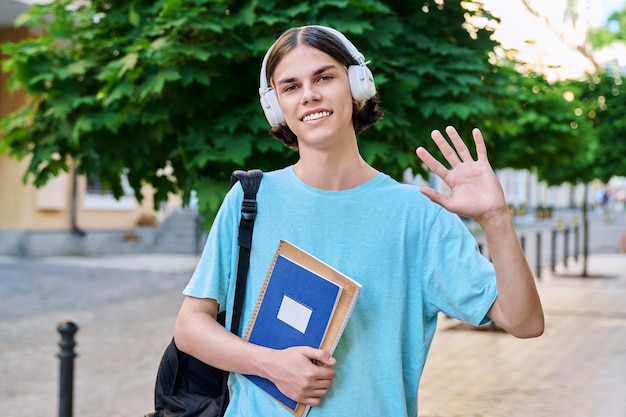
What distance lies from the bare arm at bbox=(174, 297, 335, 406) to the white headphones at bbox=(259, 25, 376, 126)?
476mm

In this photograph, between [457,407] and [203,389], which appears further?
[457,407]

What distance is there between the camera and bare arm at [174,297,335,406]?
1.49 meters

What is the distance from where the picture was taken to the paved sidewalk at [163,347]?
20.8ft

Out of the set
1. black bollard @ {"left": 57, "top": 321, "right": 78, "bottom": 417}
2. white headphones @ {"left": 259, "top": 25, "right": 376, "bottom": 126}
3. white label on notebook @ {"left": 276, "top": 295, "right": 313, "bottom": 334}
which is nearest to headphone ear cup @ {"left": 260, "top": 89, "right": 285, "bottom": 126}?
white headphones @ {"left": 259, "top": 25, "right": 376, "bottom": 126}

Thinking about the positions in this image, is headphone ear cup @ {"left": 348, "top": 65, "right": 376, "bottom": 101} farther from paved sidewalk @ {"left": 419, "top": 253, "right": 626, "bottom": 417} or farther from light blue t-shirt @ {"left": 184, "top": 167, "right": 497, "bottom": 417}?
paved sidewalk @ {"left": 419, "top": 253, "right": 626, "bottom": 417}

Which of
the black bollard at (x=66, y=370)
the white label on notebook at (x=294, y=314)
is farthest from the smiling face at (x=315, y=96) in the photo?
the black bollard at (x=66, y=370)

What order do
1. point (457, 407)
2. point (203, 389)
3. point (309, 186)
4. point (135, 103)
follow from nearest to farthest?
point (309, 186), point (203, 389), point (135, 103), point (457, 407)

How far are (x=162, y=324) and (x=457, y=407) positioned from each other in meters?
5.35

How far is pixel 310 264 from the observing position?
5.04 ft

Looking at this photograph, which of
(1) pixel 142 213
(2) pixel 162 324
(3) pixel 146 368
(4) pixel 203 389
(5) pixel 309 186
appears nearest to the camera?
(5) pixel 309 186

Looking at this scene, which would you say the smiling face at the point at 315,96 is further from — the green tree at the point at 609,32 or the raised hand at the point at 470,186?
the green tree at the point at 609,32

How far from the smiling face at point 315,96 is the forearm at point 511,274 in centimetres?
39

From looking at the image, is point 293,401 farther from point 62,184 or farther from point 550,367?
point 62,184

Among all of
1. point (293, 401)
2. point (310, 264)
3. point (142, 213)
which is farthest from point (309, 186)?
point (142, 213)
